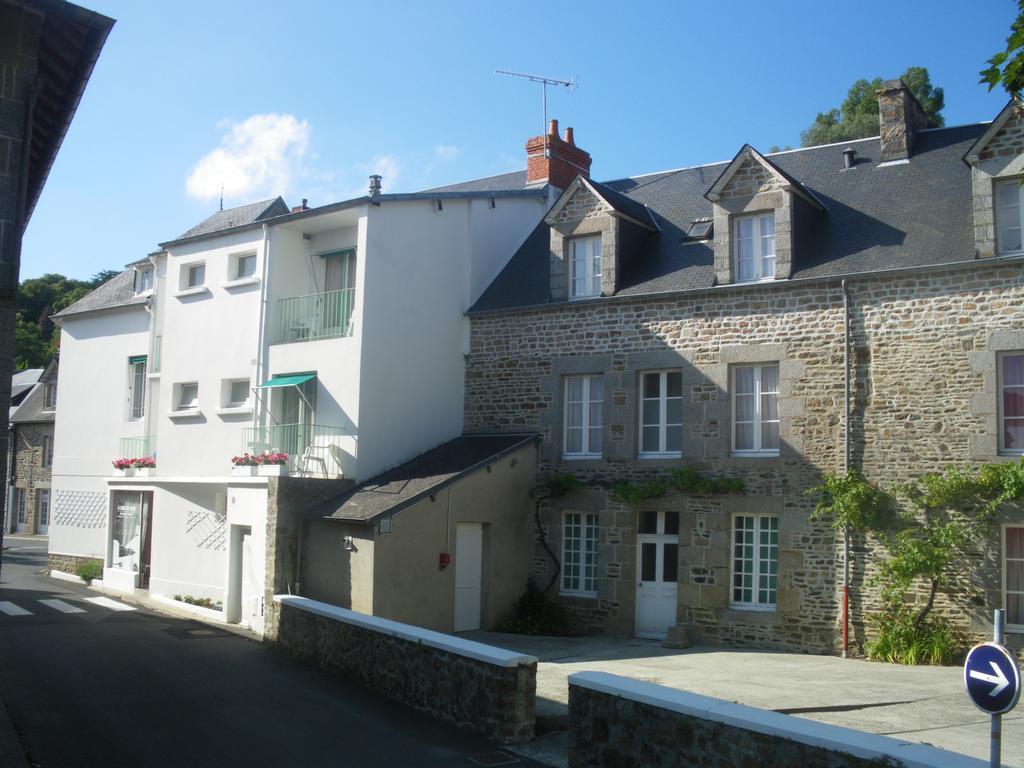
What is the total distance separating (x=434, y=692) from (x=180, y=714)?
250 cm

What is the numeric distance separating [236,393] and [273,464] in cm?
324

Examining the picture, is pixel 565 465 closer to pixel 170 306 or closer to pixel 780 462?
pixel 780 462

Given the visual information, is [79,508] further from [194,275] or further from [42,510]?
[42,510]

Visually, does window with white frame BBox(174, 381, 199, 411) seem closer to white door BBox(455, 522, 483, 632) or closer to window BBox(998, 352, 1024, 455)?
white door BBox(455, 522, 483, 632)

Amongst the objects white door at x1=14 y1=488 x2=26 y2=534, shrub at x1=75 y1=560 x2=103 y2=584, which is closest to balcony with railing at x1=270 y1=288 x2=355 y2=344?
shrub at x1=75 y1=560 x2=103 y2=584

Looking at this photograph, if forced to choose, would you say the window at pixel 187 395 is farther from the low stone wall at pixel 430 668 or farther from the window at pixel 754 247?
the window at pixel 754 247

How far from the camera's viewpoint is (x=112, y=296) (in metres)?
27.1

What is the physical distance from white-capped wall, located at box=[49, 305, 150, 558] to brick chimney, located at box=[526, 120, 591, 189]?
36.3 feet

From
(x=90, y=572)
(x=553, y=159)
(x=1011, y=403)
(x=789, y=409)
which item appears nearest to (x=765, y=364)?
(x=789, y=409)

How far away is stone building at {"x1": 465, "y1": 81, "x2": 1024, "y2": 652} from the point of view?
1380 centimetres

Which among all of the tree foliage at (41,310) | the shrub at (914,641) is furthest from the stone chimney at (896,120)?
the tree foliage at (41,310)

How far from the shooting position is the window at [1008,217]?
1367 centimetres

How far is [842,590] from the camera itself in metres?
14.3

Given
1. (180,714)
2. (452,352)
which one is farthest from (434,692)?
(452,352)
